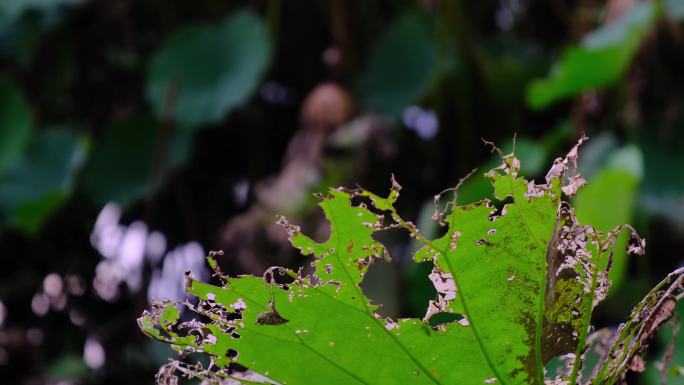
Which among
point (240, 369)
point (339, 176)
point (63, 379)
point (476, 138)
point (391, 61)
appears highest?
point (391, 61)

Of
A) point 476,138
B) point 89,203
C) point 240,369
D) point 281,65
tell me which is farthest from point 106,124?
point 240,369

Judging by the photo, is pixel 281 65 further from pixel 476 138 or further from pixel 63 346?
pixel 63 346

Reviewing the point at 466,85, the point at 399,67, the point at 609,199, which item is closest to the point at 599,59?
the point at 609,199

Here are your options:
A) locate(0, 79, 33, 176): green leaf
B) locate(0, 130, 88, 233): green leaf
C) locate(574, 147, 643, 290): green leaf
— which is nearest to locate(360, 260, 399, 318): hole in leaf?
locate(574, 147, 643, 290): green leaf

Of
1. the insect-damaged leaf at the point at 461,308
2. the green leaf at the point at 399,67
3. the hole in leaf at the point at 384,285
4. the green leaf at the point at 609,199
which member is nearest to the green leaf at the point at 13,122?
the green leaf at the point at 399,67

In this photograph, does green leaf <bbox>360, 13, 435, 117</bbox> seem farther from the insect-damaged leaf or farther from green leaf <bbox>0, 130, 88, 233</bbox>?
the insect-damaged leaf
